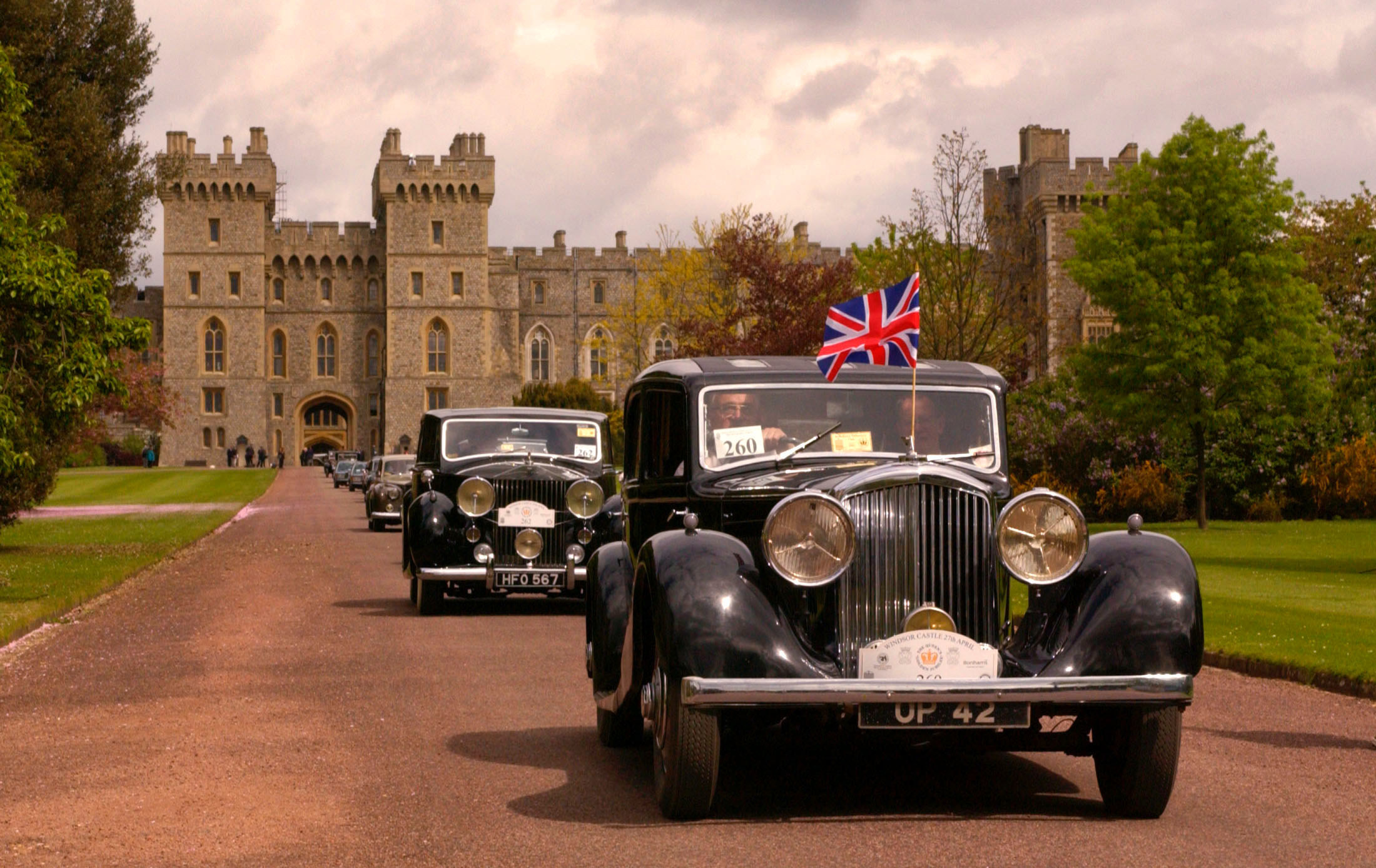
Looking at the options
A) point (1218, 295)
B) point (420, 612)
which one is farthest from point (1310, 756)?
point (1218, 295)

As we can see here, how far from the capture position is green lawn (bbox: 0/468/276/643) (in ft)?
54.7

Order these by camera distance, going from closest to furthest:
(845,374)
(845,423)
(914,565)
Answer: (914,565) < (845,423) < (845,374)

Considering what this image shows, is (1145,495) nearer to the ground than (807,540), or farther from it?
nearer to the ground

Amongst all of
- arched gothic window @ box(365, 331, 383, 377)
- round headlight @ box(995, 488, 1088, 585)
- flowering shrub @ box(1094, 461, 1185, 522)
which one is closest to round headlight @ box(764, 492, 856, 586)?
round headlight @ box(995, 488, 1088, 585)

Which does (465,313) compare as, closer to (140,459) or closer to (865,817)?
(140,459)

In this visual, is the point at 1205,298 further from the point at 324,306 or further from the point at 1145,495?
the point at 324,306

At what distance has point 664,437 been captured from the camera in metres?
8.62

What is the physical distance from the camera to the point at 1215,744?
869 centimetres

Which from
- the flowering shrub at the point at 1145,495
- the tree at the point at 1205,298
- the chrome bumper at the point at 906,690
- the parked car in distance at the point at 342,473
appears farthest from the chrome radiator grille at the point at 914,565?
the parked car in distance at the point at 342,473

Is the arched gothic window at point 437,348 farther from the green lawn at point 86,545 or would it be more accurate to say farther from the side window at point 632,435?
the side window at point 632,435

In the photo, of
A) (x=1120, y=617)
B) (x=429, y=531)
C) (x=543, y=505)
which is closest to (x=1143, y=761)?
(x=1120, y=617)

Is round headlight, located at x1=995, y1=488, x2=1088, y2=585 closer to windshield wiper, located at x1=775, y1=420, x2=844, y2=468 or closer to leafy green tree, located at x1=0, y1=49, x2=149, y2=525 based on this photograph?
windshield wiper, located at x1=775, y1=420, x2=844, y2=468

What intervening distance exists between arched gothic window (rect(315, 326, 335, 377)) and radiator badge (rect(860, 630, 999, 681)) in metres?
102

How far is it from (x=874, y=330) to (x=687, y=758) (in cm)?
282
